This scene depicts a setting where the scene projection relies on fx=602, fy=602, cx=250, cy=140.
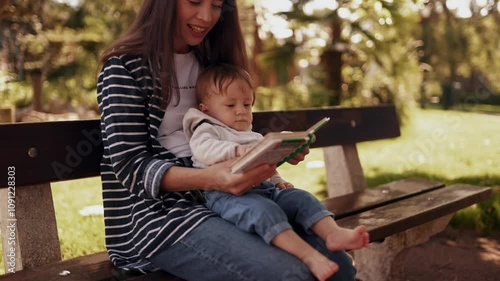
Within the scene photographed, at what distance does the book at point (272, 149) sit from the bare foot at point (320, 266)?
30 cm

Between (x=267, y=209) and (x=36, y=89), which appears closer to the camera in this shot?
(x=267, y=209)

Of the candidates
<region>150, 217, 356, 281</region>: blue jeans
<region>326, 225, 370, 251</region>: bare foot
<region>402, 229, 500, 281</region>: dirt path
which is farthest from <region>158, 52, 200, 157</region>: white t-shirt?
<region>402, 229, 500, 281</region>: dirt path

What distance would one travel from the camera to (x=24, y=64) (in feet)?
41.0

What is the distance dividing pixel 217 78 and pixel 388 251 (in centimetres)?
142

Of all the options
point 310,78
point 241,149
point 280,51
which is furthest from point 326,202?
point 310,78

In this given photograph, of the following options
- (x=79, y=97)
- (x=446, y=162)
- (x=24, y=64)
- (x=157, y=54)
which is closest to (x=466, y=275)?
(x=157, y=54)

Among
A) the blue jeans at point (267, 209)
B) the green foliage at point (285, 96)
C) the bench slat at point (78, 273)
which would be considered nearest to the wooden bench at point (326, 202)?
the bench slat at point (78, 273)

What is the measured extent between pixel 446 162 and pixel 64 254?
4992mm

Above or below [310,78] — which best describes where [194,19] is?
below

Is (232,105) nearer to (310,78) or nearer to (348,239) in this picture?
(348,239)

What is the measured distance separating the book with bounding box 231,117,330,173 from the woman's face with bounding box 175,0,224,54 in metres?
0.65

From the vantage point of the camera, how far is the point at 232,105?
2.06 meters

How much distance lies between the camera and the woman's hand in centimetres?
175

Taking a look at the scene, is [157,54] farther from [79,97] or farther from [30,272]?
[79,97]
